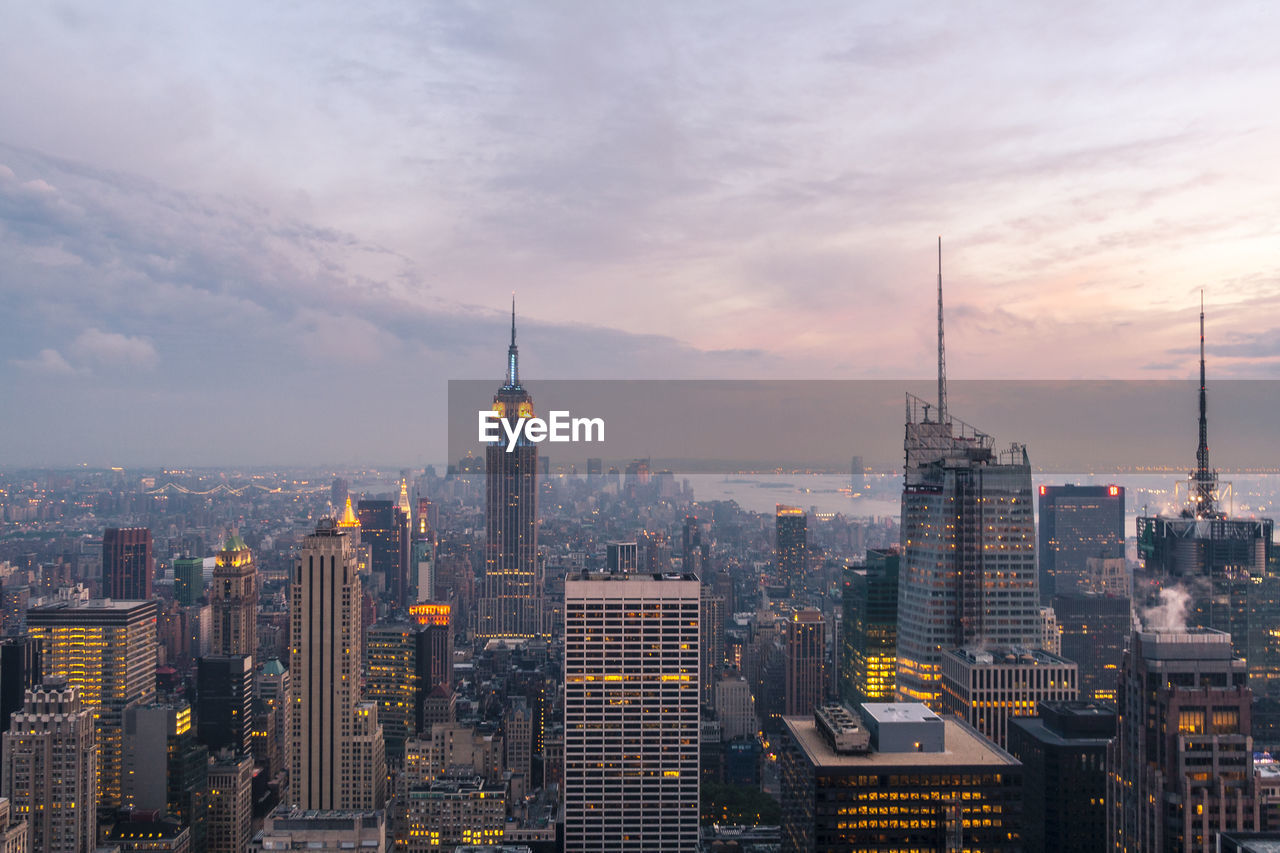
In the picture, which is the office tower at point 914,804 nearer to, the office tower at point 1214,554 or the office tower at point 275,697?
the office tower at point 1214,554

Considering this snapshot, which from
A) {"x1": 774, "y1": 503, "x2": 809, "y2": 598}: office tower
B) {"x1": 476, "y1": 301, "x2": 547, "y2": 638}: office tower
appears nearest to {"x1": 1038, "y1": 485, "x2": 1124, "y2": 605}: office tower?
{"x1": 774, "y1": 503, "x2": 809, "y2": 598}: office tower

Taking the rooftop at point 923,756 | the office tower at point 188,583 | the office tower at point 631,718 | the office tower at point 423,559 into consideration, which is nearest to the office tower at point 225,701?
the office tower at point 188,583

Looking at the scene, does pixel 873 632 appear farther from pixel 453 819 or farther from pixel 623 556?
pixel 453 819

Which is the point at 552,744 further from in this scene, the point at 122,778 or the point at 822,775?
the point at 822,775

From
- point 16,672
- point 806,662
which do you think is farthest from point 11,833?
point 806,662

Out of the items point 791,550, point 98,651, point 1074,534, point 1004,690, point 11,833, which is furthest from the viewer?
point 791,550

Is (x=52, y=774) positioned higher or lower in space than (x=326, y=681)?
lower

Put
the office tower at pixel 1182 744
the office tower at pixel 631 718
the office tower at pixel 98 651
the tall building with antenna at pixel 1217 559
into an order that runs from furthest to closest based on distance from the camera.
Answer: the office tower at pixel 98 651 → the tall building with antenna at pixel 1217 559 → the office tower at pixel 631 718 → the office tower at pixel 1182 744
